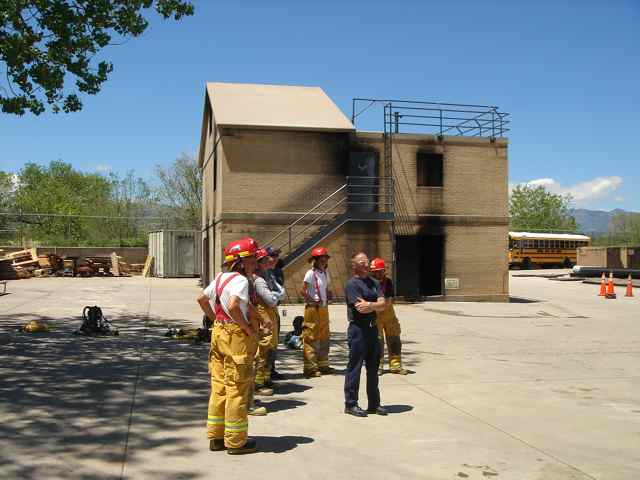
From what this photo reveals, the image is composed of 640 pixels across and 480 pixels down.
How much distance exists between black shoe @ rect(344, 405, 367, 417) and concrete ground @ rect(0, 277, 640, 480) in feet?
0.45

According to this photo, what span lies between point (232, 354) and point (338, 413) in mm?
2083

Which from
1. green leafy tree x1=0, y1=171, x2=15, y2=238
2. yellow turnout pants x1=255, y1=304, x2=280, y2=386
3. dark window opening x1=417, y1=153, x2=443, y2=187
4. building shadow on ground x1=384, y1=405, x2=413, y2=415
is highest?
green leafy tree x1=0, y1=171, x2=15, y2=238

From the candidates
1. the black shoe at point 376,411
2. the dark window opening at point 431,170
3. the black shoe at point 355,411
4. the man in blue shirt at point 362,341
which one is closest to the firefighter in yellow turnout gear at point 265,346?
the man in blue shirt at point 362,341

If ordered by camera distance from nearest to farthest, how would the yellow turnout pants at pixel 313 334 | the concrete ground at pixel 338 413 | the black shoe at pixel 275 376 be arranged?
the concrete ground at pixel 338 413, the black shoe at pixel 275 376, the yellow turnout pants at pixel 313 334

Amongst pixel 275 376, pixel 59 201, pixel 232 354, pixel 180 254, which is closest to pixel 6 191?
pixel 59 201

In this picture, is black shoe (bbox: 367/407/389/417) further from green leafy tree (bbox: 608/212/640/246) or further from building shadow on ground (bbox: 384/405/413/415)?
green leafy tree (bbox: 608/212/640/246)

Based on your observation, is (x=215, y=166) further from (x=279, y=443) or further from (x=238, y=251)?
(x=279, y=443)

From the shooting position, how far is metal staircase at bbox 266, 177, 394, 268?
21.3 metres

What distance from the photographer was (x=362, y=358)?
6.88 m

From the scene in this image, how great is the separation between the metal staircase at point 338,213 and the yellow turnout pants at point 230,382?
1508cm

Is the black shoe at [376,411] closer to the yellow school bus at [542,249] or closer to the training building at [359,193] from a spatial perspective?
the training building at [359,193]

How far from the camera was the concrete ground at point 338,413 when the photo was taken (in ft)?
17.5

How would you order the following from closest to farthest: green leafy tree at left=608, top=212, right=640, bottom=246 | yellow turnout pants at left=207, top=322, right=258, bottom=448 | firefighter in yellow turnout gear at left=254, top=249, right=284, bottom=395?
yellow turnout pants at left=207, top=322, right=258, bottom=448 < firefighter in yellow turnout gear at left=254, top=249, right=284, bottom=395 < green leafy tree at left=608, top=212, right=640, bottom=246

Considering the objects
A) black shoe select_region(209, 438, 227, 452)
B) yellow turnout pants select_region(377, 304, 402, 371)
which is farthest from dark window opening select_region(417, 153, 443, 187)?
black shoe select_region(209, 438, 227, 452)
